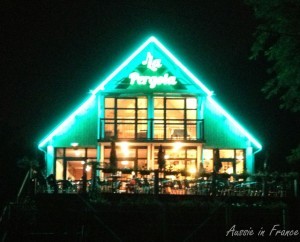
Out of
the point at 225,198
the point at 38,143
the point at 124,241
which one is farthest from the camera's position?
the point at 38,143

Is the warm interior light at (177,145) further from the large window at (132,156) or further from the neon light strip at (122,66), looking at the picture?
the neon light strip at (122,66)

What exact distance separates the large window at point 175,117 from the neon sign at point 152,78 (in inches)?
40.4

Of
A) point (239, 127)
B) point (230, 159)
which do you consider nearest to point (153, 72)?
point (239, 127)

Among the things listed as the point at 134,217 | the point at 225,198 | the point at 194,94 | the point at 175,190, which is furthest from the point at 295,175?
the point at 194,94

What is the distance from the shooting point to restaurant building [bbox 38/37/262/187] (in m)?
28.2

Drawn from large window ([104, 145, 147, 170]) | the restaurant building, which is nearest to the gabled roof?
the restaurant building

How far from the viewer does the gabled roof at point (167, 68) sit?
28.0m

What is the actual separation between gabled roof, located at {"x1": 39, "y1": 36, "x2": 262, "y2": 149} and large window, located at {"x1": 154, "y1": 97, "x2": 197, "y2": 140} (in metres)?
1.01

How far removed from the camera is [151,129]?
2848cm

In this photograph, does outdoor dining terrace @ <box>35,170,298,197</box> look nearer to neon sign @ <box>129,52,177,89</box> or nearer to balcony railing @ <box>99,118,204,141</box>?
balcony railing @ <box>99,118,204,141</box>

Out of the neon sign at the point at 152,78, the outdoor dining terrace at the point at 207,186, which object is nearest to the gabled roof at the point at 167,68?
the neon sign at the point at 152,78

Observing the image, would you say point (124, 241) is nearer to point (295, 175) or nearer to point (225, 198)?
point (225, 198)

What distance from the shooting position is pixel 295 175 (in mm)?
20422

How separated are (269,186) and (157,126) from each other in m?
9.03
